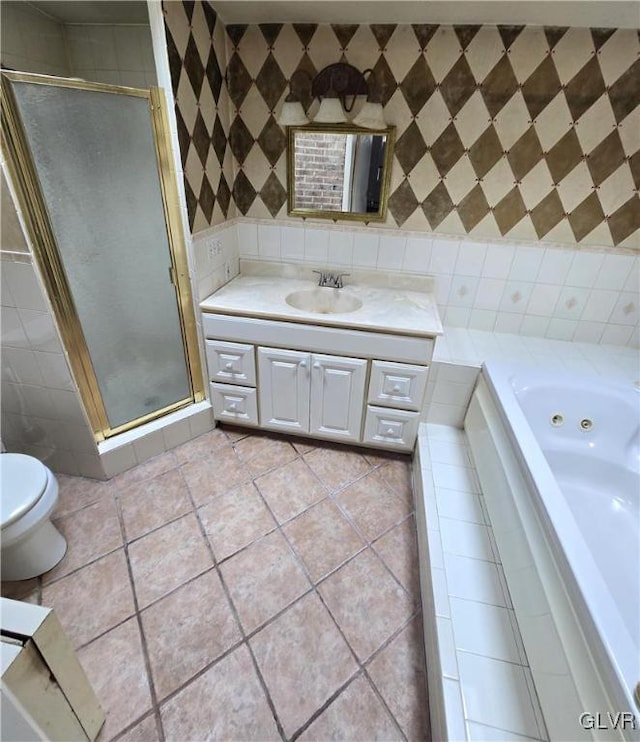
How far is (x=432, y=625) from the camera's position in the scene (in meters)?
1.17

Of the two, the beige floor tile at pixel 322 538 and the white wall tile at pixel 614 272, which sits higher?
the white wall tile at pixel 614 272

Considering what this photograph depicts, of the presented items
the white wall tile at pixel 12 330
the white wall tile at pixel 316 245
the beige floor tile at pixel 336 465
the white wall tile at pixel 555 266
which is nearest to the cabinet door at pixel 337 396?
the beige floor tile at pixel 336 465

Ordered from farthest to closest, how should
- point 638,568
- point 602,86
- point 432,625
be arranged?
point 602,86
point 638,568
point 432,625

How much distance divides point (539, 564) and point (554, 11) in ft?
6.59

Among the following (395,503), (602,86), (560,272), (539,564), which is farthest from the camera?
(560,272)

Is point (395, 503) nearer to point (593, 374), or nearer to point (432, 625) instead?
point (432, 625)

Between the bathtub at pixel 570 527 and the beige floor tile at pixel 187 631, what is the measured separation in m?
0.96

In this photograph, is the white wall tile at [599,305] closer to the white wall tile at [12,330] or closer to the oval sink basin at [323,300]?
the oval sink basin at [323,300]

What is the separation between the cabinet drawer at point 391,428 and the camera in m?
1.89

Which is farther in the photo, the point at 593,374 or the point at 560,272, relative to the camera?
the point at 560,272

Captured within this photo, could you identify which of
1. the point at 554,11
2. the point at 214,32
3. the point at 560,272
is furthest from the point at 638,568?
the point at 214,32

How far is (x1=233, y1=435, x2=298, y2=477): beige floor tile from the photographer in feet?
6.44

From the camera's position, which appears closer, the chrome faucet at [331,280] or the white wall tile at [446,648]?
the white wall tile at [446,648]

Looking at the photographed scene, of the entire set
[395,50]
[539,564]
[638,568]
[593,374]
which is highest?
[395,50]
